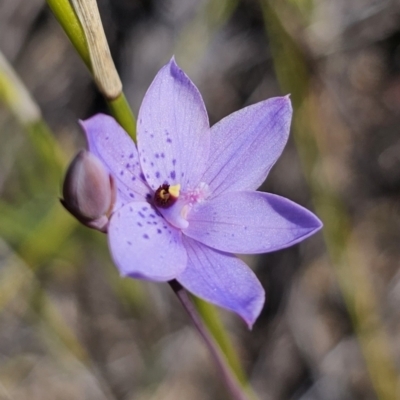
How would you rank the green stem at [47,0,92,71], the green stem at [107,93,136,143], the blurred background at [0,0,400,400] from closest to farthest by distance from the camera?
1. the green stem at [47,0,92,71]
2. the green stem at [107,93,136,143]
3. the blurred background at [0,0,400,400]

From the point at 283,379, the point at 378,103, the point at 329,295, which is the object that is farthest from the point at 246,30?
the point at 283,379

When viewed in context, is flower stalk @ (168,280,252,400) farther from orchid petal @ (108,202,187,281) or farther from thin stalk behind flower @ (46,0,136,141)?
thin stalk behind flower @ (46,0,136,141)

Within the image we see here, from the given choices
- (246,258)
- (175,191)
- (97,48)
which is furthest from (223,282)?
(246,258)

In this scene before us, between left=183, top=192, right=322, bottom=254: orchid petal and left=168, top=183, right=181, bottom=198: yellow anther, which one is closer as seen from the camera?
left=183, top=192, right=322, bottom=254: orchid petal

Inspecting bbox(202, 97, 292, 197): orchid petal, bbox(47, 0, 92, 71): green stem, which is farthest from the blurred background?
bbox(47, 0, 92, 71): green stem

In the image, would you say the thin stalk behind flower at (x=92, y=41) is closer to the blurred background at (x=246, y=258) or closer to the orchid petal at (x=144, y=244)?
the orchid petal at (x=144, y=244)

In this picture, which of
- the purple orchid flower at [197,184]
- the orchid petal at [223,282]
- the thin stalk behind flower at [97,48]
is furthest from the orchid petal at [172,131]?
the orchid petal at [223,282]

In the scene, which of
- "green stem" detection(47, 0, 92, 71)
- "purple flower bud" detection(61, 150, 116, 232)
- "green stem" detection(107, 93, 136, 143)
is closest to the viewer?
"purple flower bud" detection(61, 150, 116, 232)

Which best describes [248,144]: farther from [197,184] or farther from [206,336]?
[206,336]
